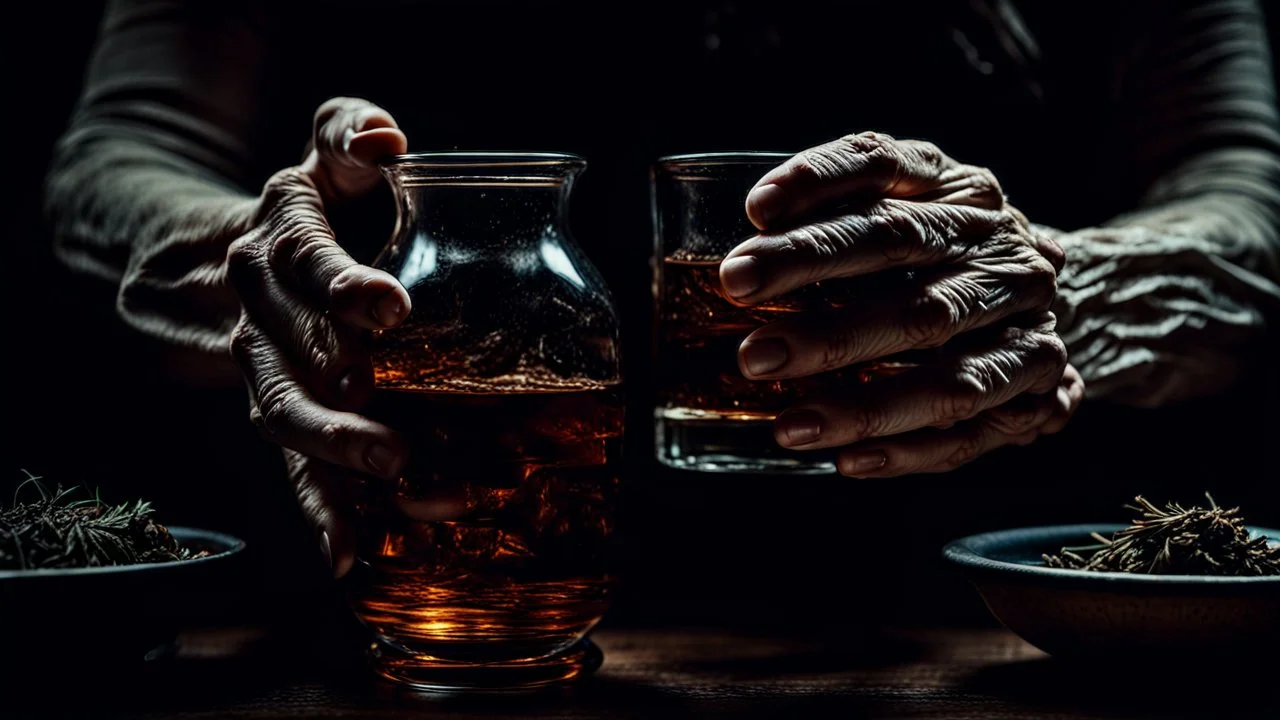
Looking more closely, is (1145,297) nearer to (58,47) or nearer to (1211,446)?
(1211,446)

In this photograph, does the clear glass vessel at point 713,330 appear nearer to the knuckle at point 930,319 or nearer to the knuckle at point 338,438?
the knuckle at point 930,319

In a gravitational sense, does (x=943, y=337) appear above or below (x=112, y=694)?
above

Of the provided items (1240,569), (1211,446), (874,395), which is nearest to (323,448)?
(874,395)

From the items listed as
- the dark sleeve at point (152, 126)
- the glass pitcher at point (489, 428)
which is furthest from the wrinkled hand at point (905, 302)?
the dark sleeve at point (152, 126)

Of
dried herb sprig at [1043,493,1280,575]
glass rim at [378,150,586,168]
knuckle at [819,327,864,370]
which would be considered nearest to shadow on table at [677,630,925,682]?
dried herb sprig at [1043,493,1280,575]

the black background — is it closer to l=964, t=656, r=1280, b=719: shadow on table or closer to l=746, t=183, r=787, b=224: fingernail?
l=964, t=656, r=1280, b=719: shadow on table

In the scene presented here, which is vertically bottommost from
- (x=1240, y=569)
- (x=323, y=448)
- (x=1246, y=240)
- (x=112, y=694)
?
(x=112, y=694)
